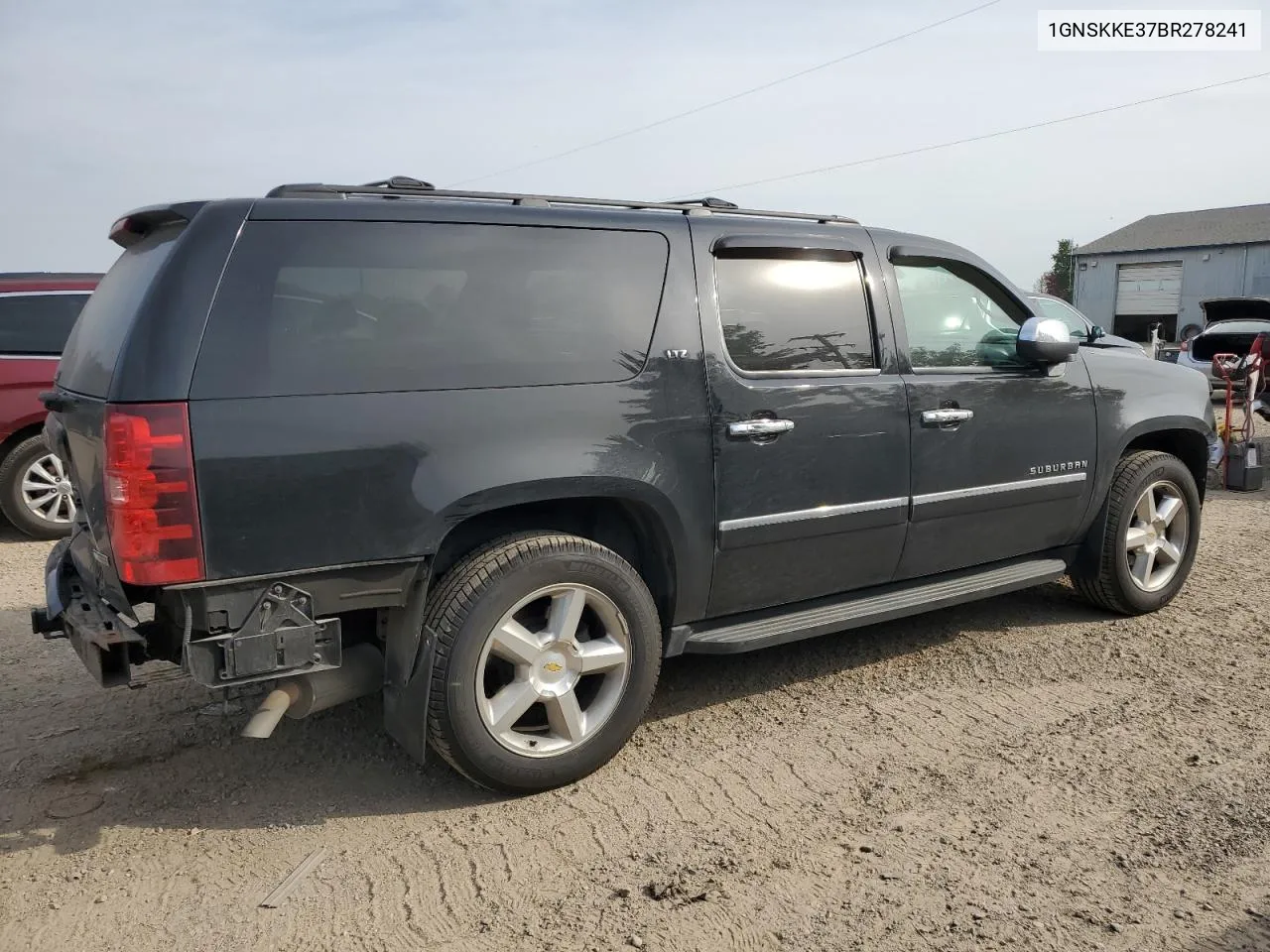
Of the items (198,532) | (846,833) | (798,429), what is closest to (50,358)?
(198,532)

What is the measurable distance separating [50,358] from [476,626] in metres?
5.85

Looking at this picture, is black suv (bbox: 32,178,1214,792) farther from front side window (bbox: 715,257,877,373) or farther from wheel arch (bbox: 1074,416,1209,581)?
wheel arch (bbox: 1074,416,1209,581)

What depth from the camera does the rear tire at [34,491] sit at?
23.6ft

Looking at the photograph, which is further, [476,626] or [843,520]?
[843,520]

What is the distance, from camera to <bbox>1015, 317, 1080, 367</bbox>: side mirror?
169 inches

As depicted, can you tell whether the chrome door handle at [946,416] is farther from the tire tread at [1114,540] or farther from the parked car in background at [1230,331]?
the parked car in background at [1230,331]

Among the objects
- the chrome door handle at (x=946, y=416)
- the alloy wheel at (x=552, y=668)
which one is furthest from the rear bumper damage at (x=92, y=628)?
the chrome door handle at (x=946, y=416)

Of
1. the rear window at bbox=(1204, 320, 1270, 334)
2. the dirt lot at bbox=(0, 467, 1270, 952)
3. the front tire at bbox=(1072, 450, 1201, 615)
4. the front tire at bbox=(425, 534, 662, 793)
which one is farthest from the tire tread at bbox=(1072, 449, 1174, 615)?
the rear window at bbox=(1204, 320, 1270, 334)

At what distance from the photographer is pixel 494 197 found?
3438mm

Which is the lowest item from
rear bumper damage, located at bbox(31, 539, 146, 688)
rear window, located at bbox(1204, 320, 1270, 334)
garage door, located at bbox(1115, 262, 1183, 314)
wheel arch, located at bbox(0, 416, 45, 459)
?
rear bumper damage, located at bbox(31, 539, 146, 688)

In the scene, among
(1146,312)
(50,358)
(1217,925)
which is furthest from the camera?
(1146,312)

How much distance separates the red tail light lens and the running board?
68.3 inches

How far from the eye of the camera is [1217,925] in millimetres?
2500

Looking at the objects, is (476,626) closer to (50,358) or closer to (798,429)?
(798,429)
